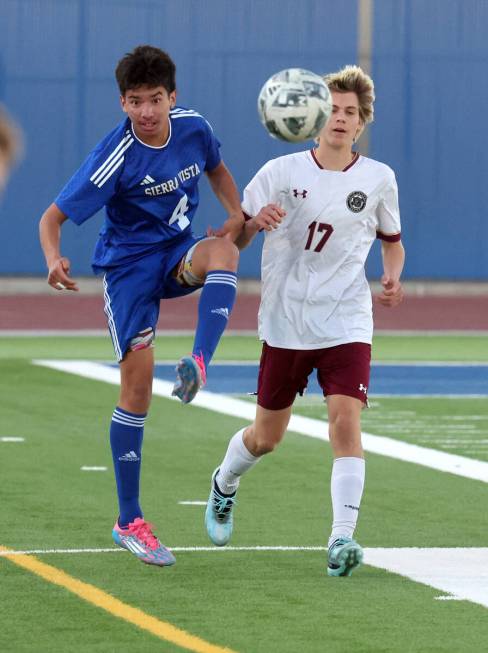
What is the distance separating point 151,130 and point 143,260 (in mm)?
567

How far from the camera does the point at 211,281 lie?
7773 millimetres

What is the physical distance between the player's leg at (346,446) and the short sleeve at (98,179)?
3.92 feet

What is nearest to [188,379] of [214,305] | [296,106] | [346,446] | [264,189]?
[214,305]

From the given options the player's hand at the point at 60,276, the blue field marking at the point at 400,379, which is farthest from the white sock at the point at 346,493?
the blue field marking at the point at 400,379

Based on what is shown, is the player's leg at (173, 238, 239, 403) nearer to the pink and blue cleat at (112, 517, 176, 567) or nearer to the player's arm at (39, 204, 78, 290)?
the player's arm at (39, 204, 78, 290)

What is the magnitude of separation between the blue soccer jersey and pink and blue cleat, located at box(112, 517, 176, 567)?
1153 millimetres

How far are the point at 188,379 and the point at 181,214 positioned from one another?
996mm

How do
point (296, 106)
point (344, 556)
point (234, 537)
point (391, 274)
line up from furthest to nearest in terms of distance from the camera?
point (234, 537) < point (391, 274) < point (296, 106) < point (344, 556)

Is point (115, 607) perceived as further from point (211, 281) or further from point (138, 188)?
point (138, 188)

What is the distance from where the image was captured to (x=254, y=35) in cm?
3189

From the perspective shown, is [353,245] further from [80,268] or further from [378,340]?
[80,268]

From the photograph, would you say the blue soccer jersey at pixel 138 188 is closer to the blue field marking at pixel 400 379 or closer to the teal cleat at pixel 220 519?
the teal cleat at pixel 220 519

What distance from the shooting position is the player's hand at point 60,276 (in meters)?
7.61

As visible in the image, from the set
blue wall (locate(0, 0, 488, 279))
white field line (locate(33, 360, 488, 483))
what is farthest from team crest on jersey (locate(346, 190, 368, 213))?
blue wall (locate(0, 0, 488, 279))
